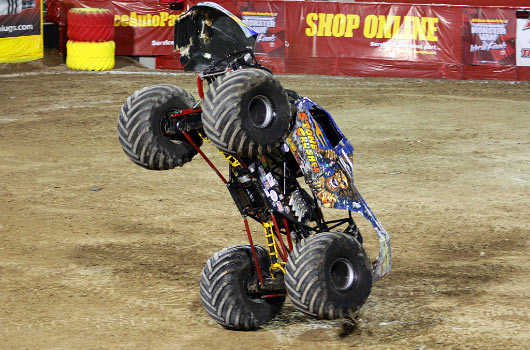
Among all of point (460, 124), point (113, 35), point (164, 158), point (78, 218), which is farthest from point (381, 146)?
point (113, 35)

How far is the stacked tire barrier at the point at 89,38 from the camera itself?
21.9 meters

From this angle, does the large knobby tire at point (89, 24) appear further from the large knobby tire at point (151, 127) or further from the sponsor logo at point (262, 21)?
the large knobby tire at point (151, 127)

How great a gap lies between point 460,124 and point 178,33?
450 inches

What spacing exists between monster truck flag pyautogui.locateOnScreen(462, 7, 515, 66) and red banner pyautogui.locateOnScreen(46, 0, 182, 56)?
8372 mm

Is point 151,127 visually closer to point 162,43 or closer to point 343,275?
point 343,275

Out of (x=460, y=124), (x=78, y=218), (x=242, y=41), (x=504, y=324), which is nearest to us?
(x=242, y=41)

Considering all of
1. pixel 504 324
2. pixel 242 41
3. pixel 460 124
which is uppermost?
pixel 242 41

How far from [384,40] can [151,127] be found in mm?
17754

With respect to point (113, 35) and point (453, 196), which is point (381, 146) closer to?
point (453, 196)

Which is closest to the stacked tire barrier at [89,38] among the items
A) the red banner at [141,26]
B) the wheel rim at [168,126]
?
the red banner at [141,26]

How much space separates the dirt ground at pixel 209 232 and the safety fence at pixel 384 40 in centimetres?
448

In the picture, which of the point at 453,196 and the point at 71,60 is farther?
the point at 71,60

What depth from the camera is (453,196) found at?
1141 centimetres

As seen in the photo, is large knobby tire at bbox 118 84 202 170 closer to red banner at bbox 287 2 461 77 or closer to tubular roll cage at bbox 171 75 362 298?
tubular roll cage at bbox 171 75 362 298
